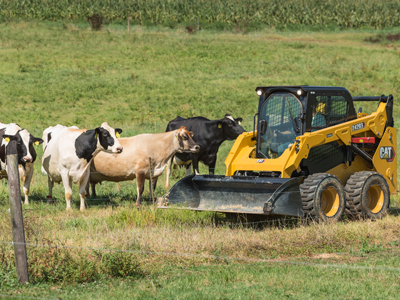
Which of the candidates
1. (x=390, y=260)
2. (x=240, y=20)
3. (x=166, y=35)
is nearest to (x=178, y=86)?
(x=166, y=35)

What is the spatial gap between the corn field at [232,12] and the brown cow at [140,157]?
151 ft

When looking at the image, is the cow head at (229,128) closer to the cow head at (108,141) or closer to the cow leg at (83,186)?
the cow head at (108,141)

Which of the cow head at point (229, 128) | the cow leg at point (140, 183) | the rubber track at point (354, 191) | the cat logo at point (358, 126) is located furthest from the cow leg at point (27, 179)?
the cat logo at point (358, 126)

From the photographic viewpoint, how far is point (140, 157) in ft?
43.3

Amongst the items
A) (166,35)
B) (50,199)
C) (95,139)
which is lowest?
(50,199)

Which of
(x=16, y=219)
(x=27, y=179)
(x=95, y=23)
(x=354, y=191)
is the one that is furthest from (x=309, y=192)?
(x=95, y=23)

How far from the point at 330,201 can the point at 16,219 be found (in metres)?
6.05

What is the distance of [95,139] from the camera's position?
41.6 feet

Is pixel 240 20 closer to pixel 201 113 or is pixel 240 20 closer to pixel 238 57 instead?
pixel 238 57

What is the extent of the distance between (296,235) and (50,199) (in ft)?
22.0

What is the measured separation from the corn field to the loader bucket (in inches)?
1945

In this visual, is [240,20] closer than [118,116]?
No

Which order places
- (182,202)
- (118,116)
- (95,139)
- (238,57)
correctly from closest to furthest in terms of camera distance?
(182,202)
(95,139)
(118,116)
(238,57)

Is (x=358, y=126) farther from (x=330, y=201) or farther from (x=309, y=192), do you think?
(x=309, y=192)
